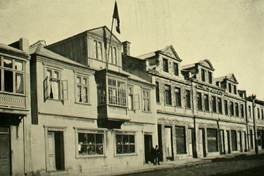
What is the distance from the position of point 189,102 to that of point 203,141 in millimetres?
5530

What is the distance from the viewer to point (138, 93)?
102ft

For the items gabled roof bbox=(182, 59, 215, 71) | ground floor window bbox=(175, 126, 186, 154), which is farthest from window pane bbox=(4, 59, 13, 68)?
gabled roof bbox=(182, 59, 215, 71)

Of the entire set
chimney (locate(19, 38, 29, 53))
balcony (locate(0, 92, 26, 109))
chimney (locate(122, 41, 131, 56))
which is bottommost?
balcony (locate(0, 92, 26, 109))

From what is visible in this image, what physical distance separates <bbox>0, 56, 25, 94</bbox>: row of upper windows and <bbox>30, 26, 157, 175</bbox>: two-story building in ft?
4.60

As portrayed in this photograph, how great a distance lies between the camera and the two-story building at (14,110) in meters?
19.0

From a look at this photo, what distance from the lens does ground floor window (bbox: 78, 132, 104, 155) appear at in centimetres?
2456

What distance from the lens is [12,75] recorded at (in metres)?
19.7

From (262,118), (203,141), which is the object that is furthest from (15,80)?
(262,118)

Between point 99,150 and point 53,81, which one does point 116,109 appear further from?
point 53,81

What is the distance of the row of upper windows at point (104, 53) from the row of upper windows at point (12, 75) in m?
7.56

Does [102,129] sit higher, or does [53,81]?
[53,81]

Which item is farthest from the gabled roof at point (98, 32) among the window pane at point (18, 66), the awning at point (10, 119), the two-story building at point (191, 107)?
the awning at point (10, 119)

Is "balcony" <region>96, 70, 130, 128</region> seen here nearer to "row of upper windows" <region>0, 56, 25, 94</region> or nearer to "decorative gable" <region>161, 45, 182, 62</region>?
"row of upper windows" <region>0, 56, 25, 94</region>

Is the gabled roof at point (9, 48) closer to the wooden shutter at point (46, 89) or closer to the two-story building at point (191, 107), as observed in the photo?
the wooden shutter at point (46, 89)
